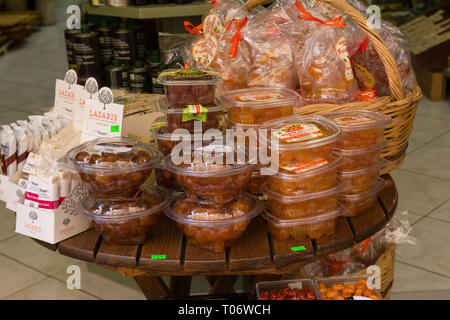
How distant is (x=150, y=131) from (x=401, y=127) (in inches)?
29.5

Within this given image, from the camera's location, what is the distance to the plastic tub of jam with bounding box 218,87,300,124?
1509mm

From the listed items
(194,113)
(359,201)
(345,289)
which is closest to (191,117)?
(194,113)

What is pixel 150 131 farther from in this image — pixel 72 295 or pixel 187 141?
pixel 72 295

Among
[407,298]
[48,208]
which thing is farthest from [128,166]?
[407,298]

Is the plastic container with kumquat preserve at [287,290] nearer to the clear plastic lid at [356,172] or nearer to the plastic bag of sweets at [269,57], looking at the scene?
the clear plastic lid at [356,172]

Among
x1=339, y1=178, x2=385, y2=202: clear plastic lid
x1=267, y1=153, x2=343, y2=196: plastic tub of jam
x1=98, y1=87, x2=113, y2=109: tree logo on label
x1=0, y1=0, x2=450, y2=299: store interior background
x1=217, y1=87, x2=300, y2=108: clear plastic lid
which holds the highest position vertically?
x1=98, y1=87, x2=113, y2=109: tree logo on label

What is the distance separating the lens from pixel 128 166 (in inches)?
53.4

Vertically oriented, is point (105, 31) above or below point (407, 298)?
above

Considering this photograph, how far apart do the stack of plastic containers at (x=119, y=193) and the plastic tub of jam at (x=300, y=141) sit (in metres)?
0.30

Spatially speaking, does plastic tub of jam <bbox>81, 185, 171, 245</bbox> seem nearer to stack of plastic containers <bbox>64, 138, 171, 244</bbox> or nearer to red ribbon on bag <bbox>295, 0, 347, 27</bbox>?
stack of plastic containers <bbox>64, 138, 171, 244</bbox>

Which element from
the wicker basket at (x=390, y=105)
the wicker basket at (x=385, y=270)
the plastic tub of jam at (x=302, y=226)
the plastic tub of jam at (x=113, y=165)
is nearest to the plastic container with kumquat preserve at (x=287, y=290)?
the wicker basket at (x=385, y=270)

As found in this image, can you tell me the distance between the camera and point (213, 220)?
4.28 ft

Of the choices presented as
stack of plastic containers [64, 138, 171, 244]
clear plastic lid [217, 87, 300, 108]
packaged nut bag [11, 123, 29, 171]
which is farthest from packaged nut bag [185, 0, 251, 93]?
packaged nut bag [11, 123, 29, 171]

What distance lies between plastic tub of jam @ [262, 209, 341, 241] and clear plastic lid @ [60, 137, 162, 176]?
1.08 ft
